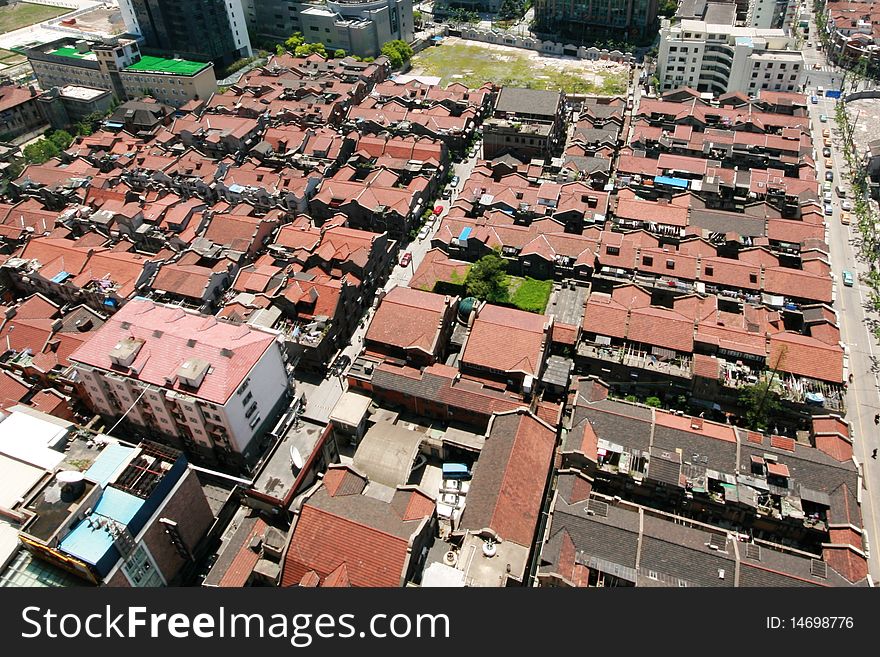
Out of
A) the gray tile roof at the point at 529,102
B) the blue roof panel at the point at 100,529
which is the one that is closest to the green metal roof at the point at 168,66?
the gray tile roof at the point at 529,102

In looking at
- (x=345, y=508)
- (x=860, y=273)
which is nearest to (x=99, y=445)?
(x=345, y=508)

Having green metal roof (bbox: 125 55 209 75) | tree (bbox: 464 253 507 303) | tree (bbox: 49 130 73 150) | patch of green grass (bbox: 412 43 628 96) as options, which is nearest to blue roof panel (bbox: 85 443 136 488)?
tree (bbox: 464 253 507 303)

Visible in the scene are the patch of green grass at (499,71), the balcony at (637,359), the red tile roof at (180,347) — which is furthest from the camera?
the patch of green grass at (499,71)

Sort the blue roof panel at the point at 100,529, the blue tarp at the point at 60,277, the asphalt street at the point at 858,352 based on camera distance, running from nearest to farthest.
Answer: the blue roof panel at the point at 100,529, the asphalt street at the point at 858,352, the blue tarp at the point at 60,277

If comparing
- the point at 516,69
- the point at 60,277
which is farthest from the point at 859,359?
the point at 516,69

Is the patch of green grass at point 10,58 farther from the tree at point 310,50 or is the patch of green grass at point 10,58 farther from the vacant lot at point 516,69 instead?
the vacant lot at point 516,69

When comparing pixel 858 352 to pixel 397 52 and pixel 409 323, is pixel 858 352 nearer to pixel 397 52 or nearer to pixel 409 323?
pixel 409 323

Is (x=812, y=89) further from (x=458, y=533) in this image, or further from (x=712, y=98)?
(x=458, y=533)
